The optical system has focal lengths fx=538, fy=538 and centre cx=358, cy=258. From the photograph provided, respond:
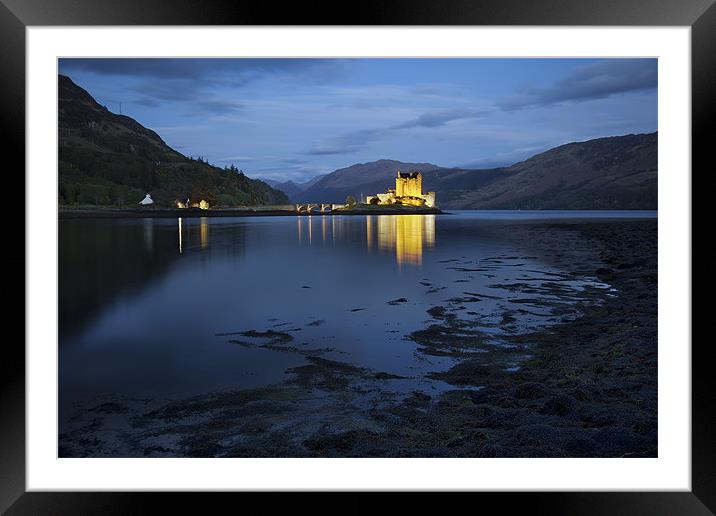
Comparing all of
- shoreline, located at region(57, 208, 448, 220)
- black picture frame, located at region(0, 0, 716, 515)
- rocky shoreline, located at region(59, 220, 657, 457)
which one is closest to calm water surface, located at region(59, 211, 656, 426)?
rocky shoreline, located at region(59, 220, 657, 457)

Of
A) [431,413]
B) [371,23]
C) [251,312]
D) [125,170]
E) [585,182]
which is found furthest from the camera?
[585,182]

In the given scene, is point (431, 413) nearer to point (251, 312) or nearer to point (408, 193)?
point (251, 312)

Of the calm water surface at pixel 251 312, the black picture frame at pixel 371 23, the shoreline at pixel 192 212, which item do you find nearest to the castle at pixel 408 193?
the shoreline at pixel 192 212

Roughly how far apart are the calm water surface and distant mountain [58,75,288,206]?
218ft

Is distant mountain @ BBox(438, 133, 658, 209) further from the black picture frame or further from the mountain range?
→ the black picture frame

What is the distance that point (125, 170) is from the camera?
310 feet

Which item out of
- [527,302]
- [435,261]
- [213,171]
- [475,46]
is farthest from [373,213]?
[475,46]

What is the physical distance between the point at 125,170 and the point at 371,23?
102 metres

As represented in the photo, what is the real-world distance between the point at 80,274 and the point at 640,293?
1533 cm

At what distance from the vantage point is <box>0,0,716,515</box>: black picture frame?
227cm

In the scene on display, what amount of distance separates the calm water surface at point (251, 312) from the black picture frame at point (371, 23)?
2713 mm

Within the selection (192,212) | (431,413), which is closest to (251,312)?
(431,413)

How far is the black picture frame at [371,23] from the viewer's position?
2.27m

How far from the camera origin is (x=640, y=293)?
9609 millimetres
